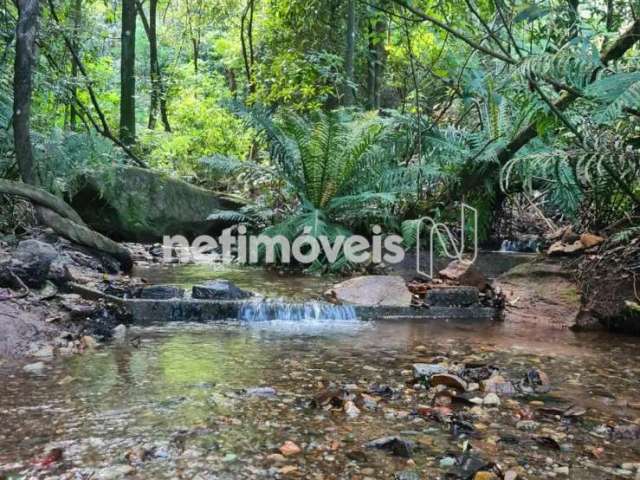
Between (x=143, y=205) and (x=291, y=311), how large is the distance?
4.55 metres

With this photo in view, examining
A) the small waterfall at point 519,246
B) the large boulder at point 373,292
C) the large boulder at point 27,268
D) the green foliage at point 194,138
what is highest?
the green foliage at point 194,138

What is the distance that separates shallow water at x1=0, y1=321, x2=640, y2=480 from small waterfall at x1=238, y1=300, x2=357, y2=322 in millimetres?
628

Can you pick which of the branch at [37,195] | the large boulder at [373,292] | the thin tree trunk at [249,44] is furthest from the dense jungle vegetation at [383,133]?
A: the large boulder at [373,292]

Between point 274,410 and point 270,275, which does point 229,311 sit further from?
point 274,410

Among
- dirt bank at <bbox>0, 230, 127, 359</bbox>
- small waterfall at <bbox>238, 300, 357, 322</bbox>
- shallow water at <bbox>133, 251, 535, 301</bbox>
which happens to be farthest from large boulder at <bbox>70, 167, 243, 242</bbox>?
small waterfall at <bbox>238, 300, 357, 322</bbox>

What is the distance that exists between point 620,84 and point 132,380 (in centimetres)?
239

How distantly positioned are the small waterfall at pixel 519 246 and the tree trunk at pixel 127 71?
6818mm

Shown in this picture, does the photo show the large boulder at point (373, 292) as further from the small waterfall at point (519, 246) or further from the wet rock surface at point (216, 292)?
the small waterfall at point (519, 246)

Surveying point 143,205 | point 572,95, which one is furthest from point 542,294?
point 143,205

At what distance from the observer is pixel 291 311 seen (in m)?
4.52

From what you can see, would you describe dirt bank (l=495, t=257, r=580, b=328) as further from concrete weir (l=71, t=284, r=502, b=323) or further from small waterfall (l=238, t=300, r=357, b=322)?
small waterfall (l=238, t=300, r=357, b=322)

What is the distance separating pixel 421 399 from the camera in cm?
256

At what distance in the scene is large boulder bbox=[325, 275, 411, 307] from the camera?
15.9 ft

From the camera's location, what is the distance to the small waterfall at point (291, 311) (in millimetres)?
4461
